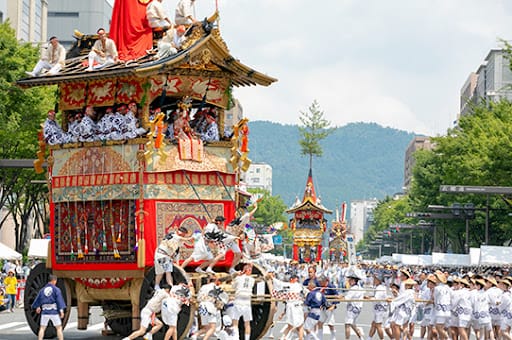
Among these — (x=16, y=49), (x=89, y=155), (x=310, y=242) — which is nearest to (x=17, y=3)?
(x=310, y=242)

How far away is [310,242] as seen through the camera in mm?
87688

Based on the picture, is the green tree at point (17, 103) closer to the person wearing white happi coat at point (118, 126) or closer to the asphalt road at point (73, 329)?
the asphalt road at point (73, 329)

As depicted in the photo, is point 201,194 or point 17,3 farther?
point 17,3

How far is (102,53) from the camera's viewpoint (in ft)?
Result: 81.1

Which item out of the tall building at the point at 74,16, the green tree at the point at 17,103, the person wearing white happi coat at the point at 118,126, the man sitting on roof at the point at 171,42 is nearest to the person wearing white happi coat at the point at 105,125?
the person wearing white happi coat at the point at 118,126

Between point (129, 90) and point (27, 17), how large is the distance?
5976cm

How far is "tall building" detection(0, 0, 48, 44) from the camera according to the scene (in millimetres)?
78000

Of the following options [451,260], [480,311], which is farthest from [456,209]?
[480,311]

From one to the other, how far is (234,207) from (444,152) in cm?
4205

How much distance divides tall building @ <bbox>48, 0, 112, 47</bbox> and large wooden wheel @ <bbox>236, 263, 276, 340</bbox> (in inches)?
3622

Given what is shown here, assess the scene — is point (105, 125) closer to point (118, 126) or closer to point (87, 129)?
point (118, 126)

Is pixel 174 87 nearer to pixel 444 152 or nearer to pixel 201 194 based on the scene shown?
pixel 201 194

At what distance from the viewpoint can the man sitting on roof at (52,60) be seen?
1002 inches

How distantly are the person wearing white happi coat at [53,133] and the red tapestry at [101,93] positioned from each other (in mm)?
1062
